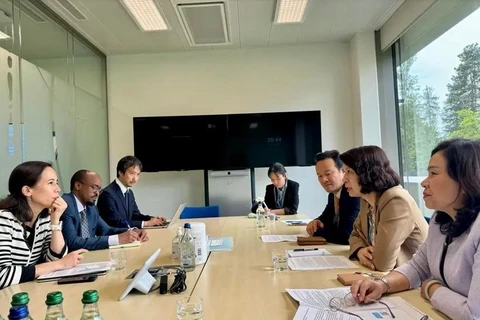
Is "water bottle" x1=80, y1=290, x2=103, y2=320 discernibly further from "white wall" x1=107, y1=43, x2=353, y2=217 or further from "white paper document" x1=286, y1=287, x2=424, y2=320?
"white wall" x1=107, y1=43, x2=353, y2=217

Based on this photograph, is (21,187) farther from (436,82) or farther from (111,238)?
(436,82)

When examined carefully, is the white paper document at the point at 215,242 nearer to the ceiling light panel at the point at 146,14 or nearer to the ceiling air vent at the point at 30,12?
the ceiling light panel at the point at 146,14

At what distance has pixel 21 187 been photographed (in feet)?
6.23

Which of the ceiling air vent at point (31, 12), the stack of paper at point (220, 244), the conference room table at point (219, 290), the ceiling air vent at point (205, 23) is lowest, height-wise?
the conference room table at point (219, 290)

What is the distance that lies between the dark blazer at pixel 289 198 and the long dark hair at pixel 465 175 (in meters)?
2.82

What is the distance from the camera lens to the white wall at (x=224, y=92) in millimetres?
5215

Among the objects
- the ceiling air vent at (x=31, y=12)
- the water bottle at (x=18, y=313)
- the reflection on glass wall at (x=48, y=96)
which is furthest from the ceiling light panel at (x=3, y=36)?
the water bottle at (x=18, y=313)

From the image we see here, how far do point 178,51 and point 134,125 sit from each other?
1266mm

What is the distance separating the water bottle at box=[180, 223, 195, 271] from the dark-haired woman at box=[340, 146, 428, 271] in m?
0.83

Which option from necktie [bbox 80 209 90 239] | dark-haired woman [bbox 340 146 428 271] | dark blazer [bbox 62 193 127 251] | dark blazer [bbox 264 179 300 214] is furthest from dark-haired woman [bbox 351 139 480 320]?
dark blazer [bbox 264 179 300 214]

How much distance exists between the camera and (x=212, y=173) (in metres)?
5.04

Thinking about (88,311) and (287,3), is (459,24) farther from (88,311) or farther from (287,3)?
(88,311)

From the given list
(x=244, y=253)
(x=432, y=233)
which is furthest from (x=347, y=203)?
(x=432, y=233)

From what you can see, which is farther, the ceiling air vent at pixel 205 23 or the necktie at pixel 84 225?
the ceiling air vent at pixel 205 23
